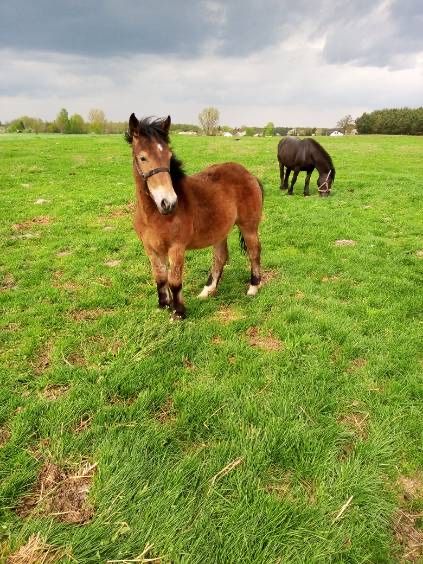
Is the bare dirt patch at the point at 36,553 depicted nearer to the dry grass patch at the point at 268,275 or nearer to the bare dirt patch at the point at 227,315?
the bare dirt patch at the point at 227,315

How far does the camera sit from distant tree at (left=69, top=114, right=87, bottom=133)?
67.4 metres

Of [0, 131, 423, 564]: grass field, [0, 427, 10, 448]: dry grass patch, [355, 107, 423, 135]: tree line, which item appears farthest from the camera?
Answer: [355, 107, 423, 135]: tree line

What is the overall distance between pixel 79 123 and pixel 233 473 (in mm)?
77564

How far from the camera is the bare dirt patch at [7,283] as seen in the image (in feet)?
21.1

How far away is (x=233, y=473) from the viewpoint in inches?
114

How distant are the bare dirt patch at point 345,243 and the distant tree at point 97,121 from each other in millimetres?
69705

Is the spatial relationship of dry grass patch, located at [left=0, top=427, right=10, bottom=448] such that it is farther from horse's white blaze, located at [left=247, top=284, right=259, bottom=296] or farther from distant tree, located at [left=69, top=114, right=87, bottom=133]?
distant tree, located at [left=69, top=114, right=87, bottom=133]

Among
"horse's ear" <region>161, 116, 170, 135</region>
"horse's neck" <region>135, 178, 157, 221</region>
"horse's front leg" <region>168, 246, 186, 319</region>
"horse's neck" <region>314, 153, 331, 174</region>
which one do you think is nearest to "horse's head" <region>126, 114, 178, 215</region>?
"horse's ear" <region>161, 116, 170, 135</region>

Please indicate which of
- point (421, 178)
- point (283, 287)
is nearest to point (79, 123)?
point (421, 178)

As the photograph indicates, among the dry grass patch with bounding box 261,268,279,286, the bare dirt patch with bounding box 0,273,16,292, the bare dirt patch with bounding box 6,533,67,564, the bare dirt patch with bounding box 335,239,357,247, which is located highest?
the bare dirt patch with bounding box 6,533,67,564

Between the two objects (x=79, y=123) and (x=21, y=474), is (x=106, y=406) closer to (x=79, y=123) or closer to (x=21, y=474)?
(x=21, y=474)

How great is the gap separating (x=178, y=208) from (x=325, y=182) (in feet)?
35.0

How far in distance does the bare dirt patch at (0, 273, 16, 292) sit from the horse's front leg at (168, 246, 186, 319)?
3111mm

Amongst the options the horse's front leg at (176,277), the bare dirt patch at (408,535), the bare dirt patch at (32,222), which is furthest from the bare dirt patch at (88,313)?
the bare dirt patch at (32,222)
